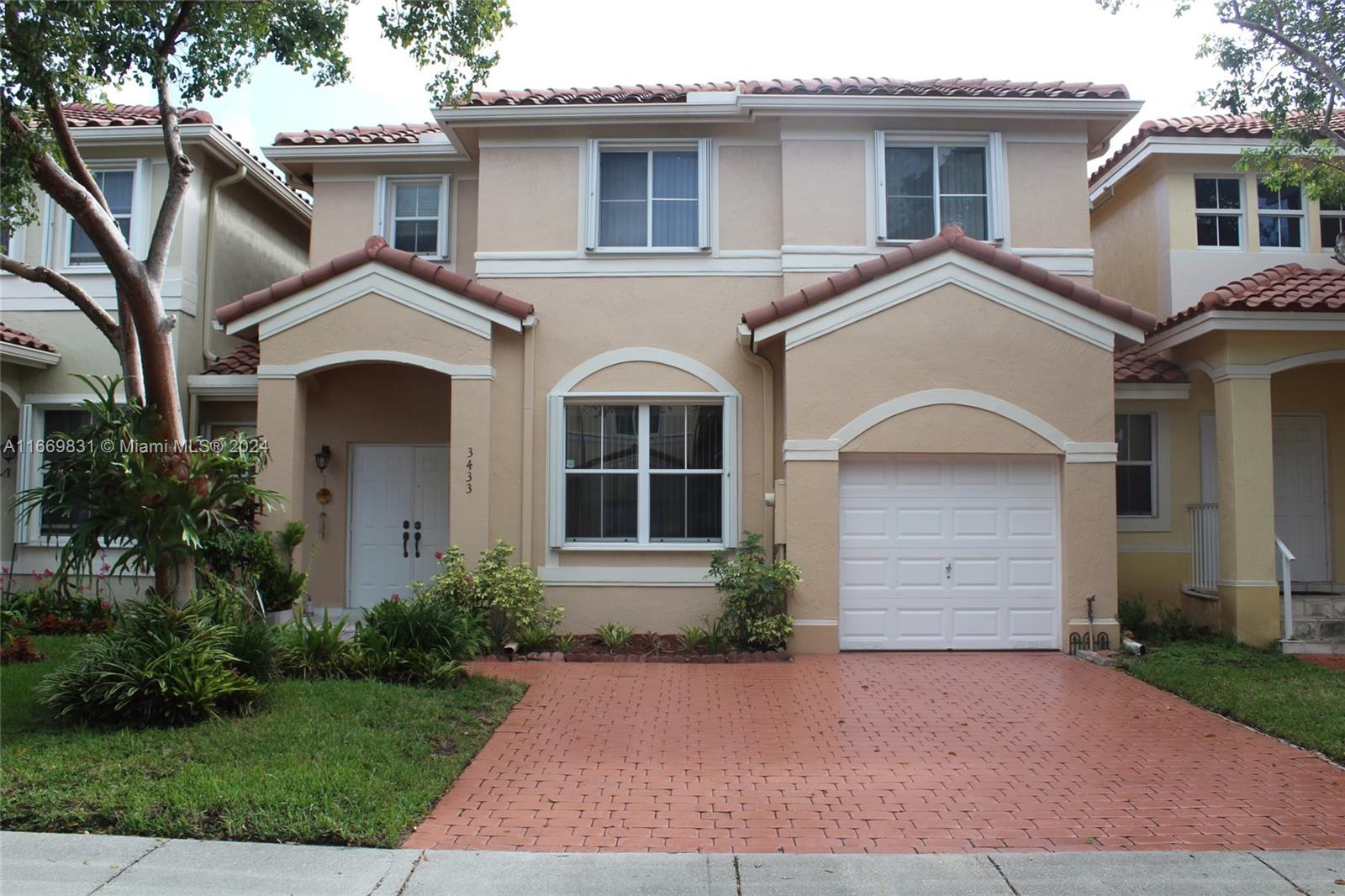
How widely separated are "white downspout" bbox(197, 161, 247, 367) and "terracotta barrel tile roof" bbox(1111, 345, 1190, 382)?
1231 centimetres

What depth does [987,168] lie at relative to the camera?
12422mm

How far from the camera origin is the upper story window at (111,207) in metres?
13.5

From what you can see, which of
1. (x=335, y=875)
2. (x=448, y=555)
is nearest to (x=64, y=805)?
(x=335, y=875)

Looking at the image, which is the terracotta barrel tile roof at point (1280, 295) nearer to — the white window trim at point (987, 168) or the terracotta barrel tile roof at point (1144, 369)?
the terracotta barrel tile roof at point (1144, 369)

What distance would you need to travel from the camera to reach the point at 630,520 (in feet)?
39.2

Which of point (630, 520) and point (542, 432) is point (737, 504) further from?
point (542, 432)

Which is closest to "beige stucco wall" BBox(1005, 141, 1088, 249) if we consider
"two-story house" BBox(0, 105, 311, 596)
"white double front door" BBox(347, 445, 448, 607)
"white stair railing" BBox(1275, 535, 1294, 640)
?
"white stair railing" BBox(1275, 535, 1294, 640)

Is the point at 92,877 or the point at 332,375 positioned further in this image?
the point at 332,375

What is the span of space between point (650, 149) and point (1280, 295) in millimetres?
7774

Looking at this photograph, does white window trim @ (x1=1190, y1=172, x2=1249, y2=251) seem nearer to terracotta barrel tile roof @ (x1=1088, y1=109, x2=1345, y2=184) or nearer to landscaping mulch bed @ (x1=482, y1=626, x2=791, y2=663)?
terracotta barrel tile roof @ (x1=1088, y1=109, x2=1345, y2=184)

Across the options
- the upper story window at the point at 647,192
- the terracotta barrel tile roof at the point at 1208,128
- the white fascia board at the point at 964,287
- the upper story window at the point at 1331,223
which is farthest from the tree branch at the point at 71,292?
the upper story window at the point at 1331,223

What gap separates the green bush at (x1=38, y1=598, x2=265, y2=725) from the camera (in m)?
7.00

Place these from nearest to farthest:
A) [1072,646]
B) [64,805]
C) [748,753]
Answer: [64,805] < [748,753] < [1072,646]

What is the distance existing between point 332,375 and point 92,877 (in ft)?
29.8
